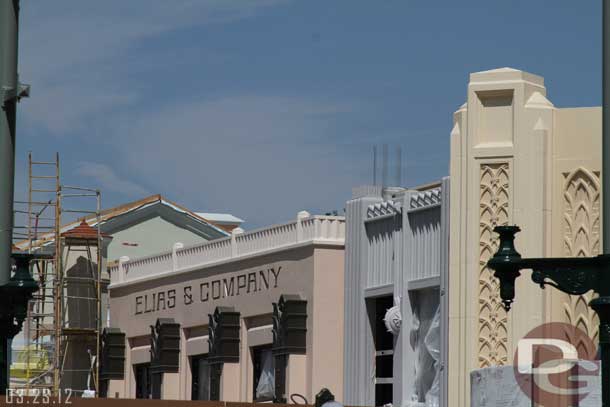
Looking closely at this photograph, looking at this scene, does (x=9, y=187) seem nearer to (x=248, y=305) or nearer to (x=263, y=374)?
(x=263, y=374)

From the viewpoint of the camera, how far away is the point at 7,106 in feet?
30.4

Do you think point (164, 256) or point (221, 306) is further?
point (164, 256)

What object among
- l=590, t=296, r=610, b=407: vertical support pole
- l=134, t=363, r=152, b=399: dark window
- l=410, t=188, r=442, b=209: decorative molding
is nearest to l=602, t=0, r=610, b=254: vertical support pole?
l=590, t=296, r=610, b=407: vertical support pole

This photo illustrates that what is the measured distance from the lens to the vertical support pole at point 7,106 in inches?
362

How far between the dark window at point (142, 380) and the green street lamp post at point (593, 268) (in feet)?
120

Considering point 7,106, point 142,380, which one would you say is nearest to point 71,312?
point 142,380

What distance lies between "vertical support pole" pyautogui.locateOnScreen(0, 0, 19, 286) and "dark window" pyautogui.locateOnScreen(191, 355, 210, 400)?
32427 mm

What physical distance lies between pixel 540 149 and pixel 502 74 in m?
1.54

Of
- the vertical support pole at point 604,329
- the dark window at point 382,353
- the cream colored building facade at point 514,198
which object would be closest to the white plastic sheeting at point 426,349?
the dark window at point 382,353

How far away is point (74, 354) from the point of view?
47062 millimetres

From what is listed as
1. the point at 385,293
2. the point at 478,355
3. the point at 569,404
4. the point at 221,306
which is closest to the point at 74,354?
the point at 221,306

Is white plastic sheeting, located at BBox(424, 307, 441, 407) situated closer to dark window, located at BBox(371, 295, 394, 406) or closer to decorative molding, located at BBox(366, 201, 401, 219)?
dark window, located at BBox(371, 295, 394, 406)

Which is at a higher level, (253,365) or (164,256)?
(164,256)

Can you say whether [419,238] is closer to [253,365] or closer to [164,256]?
[253,365]
